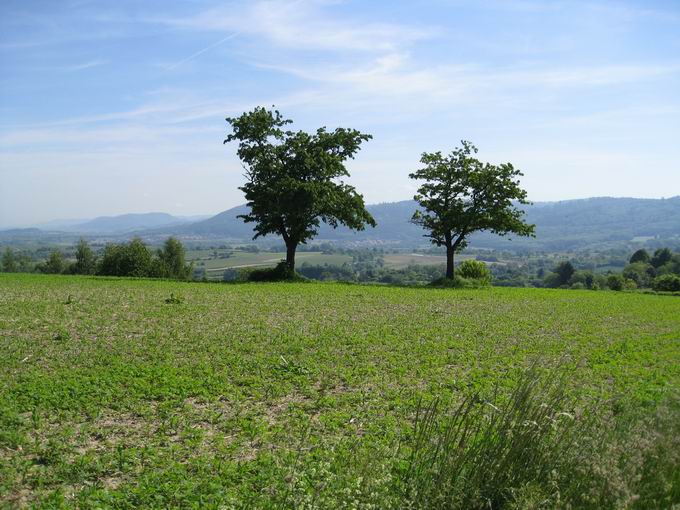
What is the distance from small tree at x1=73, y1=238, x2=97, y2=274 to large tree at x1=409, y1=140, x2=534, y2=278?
58.4 meters

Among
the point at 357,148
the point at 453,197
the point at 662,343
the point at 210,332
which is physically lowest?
the point at 662,343

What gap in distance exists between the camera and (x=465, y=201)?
39.3 metres

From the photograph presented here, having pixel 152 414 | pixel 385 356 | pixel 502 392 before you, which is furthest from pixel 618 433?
pixel 385 356

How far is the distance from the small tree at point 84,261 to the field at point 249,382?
192 ft

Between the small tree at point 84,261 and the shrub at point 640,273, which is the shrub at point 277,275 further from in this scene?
the shrub at point 640,273

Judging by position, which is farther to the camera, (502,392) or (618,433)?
(502,392)

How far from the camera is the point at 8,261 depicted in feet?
273

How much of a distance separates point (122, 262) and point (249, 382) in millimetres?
56951

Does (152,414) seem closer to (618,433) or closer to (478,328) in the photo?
(618,433)

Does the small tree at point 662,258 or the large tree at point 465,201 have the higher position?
the large tree at point 465,201

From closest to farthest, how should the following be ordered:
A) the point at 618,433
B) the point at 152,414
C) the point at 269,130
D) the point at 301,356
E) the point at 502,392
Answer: the point at 618,433 < the point at 152,414 < the point at 502,392 < the point at 301,356 < the point at 269,130

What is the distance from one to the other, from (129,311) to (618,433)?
18.5m

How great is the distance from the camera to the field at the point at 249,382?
626cm

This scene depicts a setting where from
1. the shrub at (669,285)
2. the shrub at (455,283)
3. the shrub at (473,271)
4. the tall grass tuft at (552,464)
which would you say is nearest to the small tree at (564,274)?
the shrub at (669,285)
